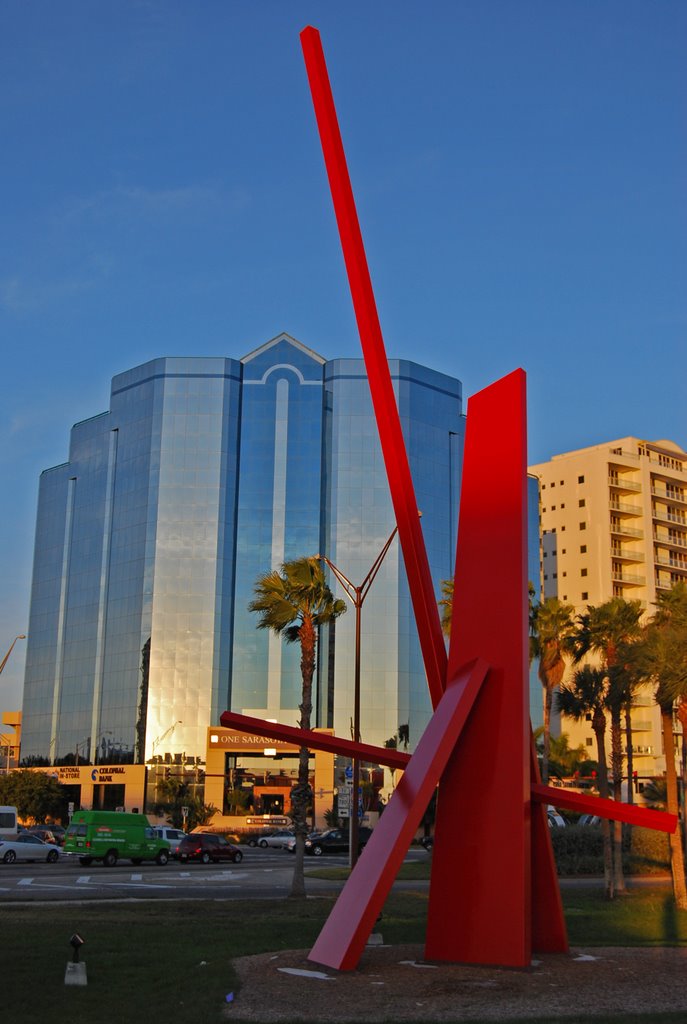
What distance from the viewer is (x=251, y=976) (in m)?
12.6

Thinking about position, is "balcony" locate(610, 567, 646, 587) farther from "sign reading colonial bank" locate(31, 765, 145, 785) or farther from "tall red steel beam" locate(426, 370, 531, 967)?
"tall red steel beam" locate(426, 370, 531, 967)

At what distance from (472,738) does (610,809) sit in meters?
1.86

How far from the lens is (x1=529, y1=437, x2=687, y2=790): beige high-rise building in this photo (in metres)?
107

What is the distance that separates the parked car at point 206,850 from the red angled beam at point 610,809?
33.5 m

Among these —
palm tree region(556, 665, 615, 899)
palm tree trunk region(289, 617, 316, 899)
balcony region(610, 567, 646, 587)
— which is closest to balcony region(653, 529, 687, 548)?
balcony region(610, 567, 646, 587)

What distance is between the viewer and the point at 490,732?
541 inches

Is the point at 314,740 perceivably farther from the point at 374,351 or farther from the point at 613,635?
the point at 613,635

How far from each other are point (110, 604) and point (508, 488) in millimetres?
74939

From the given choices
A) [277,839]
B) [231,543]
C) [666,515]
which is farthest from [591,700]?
[666,515]

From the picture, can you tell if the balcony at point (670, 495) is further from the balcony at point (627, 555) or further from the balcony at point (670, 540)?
the balcony at point (627, 555)

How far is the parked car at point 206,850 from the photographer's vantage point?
45031mm

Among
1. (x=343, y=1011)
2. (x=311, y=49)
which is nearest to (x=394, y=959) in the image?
(x=343, y=1011)

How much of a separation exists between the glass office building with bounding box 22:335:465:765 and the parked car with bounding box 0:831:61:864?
35.4 meters

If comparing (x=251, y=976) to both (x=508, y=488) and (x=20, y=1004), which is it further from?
(x=508, y=488)
